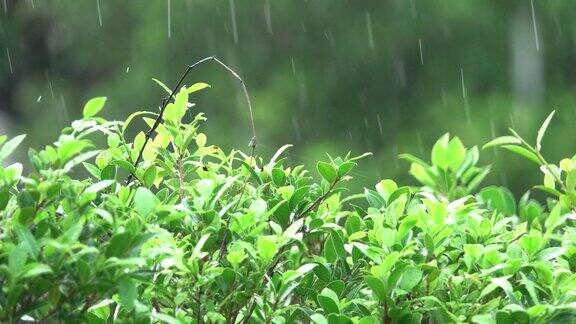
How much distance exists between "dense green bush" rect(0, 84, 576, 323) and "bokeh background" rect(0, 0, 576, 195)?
827 cm

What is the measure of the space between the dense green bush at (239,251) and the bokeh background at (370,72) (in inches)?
326

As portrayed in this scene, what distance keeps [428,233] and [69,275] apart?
2.15 ft

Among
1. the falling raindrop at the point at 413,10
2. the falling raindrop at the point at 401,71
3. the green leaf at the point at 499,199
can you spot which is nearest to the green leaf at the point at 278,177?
the green leaf at the point at 499,199

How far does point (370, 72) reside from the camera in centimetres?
1090

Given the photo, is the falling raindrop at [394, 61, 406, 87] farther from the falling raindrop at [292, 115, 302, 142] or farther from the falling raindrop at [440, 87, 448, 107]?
the falling raindrop at [292, 115, 302, 142]

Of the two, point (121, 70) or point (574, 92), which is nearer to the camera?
point (574, 92)

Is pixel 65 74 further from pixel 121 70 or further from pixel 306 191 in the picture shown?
pixel 306 191

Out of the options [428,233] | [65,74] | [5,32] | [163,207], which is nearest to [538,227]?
[428,233]

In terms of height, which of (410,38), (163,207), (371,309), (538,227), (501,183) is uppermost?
(163,207)

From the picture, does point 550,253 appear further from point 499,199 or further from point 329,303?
point 499,199

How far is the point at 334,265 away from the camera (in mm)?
1875

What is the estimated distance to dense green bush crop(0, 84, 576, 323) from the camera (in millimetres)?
1458

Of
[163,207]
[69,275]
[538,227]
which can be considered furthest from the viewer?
[538,227]

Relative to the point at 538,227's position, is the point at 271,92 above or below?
below
